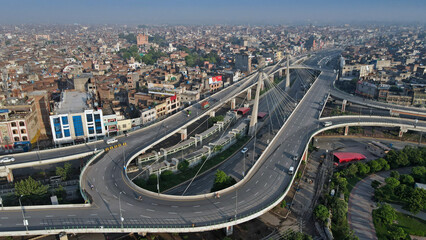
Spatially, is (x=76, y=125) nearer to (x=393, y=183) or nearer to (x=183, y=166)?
(x=183, y=166)

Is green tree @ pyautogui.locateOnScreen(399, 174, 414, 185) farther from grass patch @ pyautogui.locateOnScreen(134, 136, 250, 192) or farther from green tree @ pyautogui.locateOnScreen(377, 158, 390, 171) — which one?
grass patch @ pyautogui.locateOnScreen(134, 136, 250, 192)

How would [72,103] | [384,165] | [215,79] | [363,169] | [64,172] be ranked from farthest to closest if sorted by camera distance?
1. [215,79]
2. [72,103]
3. [384,165]
4. [363,169]
5. [64,172]

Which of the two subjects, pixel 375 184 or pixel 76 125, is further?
pixel 76 125

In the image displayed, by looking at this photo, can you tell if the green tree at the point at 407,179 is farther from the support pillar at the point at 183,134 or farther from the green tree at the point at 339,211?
the support pillar at the point at 183,134

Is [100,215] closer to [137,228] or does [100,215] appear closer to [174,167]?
[137,228]

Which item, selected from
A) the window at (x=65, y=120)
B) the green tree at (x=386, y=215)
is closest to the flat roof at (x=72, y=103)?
the window at (x=65, y=120)

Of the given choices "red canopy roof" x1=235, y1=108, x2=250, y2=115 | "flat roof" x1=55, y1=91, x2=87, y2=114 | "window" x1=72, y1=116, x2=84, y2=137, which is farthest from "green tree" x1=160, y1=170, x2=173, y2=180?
"red canopy roof" x1=235, y1=108, x2=250, y2=115

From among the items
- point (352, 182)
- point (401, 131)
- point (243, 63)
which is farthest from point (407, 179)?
point (243, 63)

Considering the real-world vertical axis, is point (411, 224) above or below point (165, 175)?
below
